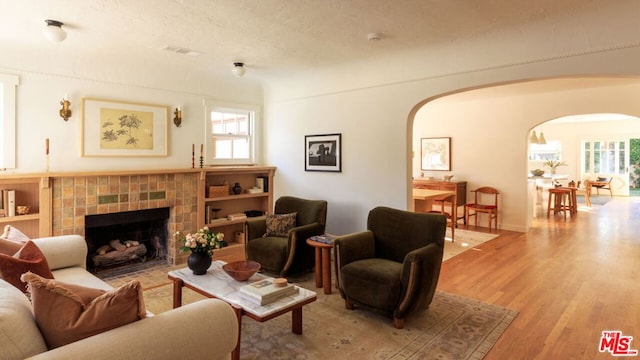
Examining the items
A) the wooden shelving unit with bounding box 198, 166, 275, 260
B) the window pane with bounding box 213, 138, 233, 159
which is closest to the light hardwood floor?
the wooden shelving unit with bounding box 198, 166, 275, 260

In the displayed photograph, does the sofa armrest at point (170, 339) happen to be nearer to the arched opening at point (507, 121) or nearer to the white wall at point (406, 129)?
the white wall at point (406, 129)

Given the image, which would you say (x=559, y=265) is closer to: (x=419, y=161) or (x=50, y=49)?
(x=419, y=161)

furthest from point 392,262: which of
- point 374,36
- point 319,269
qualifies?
point 374,36

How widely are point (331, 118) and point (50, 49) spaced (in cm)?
331

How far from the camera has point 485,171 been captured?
24.2 feet

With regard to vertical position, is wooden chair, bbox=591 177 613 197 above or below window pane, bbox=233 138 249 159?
below

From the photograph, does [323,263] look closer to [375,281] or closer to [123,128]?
[375,281]

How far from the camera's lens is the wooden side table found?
3797 millimetres

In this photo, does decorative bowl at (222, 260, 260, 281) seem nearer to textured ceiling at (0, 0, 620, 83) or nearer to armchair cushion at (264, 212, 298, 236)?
armchair cushion at (264, 212, 298, 236)

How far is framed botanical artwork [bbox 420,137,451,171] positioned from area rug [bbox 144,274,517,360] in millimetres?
4824

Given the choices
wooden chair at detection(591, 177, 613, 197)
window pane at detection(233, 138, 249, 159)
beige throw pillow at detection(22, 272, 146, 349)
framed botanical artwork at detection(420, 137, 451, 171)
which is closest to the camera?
beige throw pillow at detection(22, 272, 146, 349)

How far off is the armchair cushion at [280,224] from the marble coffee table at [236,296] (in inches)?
46.4

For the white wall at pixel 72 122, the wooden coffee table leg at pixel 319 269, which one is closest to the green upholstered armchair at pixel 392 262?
the wooden coffee table leg at pixel 319 269

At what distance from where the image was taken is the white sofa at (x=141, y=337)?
1352 mm
